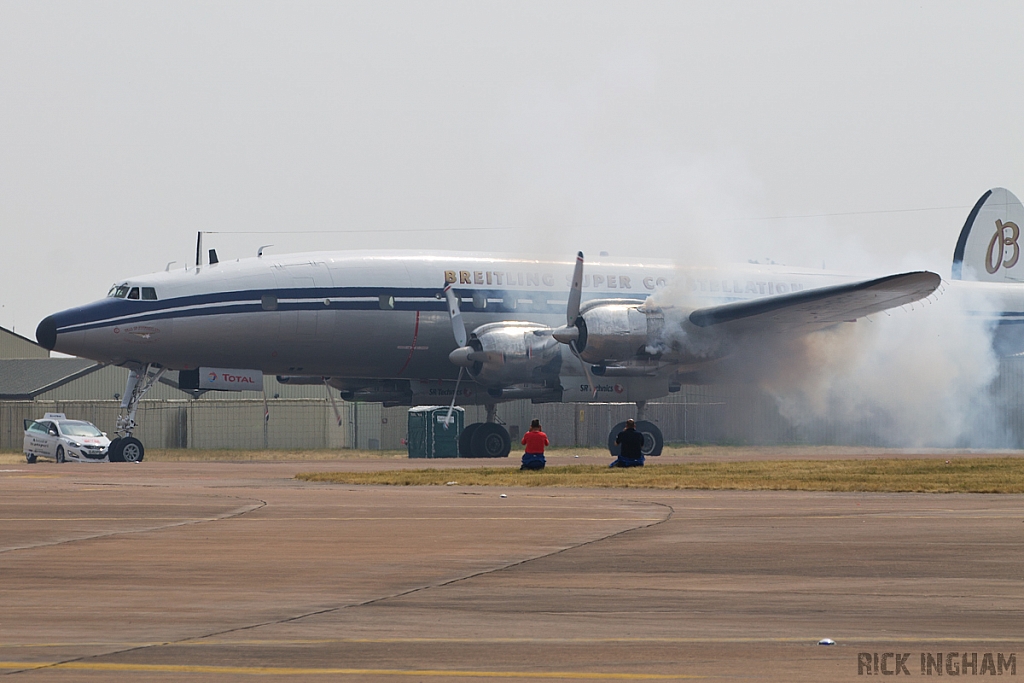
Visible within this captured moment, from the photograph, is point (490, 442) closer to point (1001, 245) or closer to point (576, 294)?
point (576, 294)

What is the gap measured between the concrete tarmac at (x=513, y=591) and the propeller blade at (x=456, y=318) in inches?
700

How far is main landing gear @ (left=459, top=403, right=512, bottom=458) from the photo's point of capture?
1510 inches

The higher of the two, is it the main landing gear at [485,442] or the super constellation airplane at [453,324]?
the super constellation airplane at [453,324]

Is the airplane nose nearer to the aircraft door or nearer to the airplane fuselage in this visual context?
the airplane fuselage

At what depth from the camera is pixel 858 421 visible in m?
43.5

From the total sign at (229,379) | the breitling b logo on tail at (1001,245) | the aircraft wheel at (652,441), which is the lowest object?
the aircraft wheel at (652,441)

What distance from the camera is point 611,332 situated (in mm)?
33250

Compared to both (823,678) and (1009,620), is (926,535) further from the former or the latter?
(823,678)

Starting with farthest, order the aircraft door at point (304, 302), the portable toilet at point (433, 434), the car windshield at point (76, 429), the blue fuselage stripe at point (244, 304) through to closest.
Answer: the portable toilet at point (433, 434)
the car windshield at point (76, 429)
the aircraft door at point (304, 302)
the blue fuselage stripe at point (244, 304)

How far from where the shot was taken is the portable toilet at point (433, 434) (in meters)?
43.1

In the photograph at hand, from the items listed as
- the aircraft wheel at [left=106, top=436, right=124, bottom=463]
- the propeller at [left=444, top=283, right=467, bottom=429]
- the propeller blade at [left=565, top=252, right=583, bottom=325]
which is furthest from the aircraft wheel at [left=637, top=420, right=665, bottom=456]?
the aircraft wheel at [left=106, top=436, right=124, bottom=463]

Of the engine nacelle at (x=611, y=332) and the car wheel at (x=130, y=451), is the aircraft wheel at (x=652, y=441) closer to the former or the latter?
the engine nacelle at (x=611, y=332)

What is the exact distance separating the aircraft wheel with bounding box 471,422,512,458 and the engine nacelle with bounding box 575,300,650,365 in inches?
231

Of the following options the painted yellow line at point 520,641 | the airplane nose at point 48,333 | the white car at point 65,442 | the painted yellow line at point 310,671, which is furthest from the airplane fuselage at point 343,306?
the painted yellow line at point 310,671
